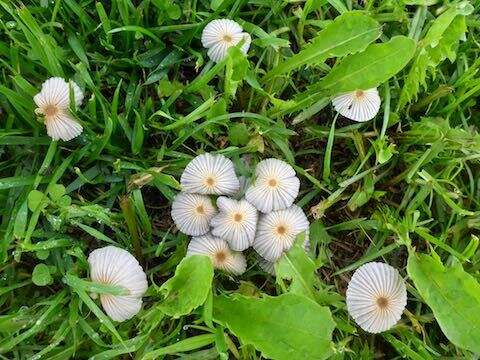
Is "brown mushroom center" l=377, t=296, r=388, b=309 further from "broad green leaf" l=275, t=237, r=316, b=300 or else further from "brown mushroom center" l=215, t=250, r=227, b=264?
"brown mushroom center" l=215, t=250, r=227, b=264

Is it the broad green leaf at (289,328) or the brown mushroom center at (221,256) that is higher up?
the brown mushroom center at (221,256)

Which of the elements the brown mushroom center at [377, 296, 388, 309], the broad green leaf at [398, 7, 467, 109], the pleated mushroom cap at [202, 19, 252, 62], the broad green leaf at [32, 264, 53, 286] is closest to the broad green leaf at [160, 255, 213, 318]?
the broad green leaf at [32, 264, 53, 286]

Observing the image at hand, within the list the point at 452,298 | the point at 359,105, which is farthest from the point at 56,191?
the point at 452,298

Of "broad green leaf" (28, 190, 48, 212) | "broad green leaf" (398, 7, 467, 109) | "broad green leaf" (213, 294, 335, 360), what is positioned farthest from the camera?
"broad green leaf" (398, 7, 467, 109)

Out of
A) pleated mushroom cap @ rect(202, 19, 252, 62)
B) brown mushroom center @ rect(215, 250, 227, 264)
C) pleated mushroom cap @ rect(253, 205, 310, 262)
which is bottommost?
brown mushroom center @ rect(215, 250, 227, 264)

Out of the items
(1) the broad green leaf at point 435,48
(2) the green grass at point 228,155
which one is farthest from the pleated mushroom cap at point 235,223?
(1) the broad green leaf at point 435,48

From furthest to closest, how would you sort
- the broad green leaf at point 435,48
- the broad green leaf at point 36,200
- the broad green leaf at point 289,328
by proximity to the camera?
the broad green leaf at point 435,48, the broad green leaf at point 36,200, the broad green leaf at point 289,328

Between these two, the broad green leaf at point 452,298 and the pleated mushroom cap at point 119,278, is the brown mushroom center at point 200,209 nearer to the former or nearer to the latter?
the pleated mushroom cap at point 119,278
